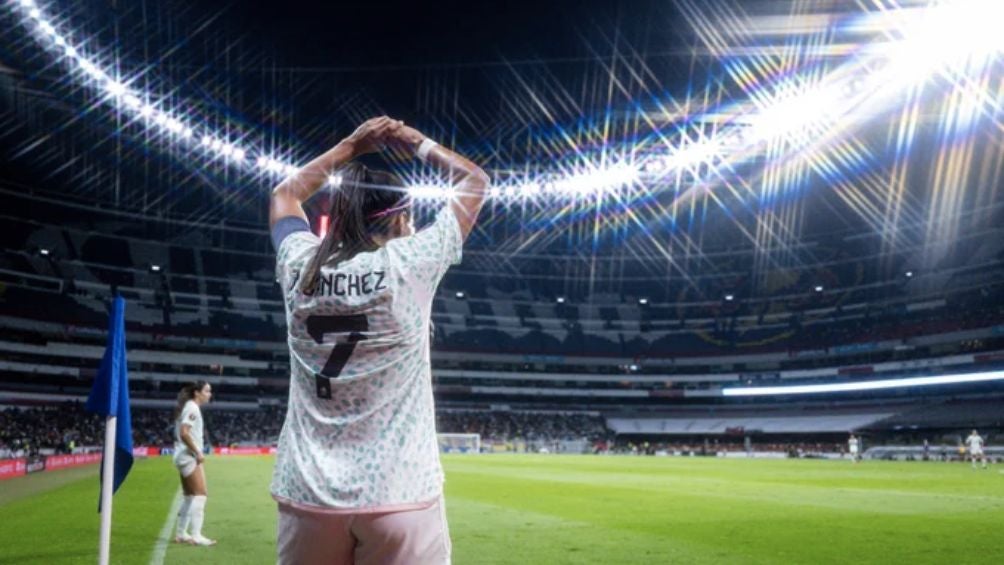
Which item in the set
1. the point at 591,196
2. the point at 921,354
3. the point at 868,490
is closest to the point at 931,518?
the point at 868,490

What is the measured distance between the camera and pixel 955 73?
3806 cm

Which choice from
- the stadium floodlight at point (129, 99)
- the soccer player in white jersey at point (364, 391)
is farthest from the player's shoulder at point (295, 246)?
the stadium floodlight at point (129, 99)

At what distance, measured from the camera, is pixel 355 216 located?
2.52 metres

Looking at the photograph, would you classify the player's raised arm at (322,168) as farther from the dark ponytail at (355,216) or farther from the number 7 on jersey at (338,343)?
the number 7 on jersey at (338,343)

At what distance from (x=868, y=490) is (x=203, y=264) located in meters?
75.4

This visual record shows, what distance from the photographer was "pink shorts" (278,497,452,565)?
87.2 inches

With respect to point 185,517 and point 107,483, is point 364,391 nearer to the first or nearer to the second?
point 107,483

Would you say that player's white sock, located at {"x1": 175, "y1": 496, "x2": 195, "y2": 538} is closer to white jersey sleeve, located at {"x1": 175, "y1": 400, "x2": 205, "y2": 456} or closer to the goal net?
white jersey sleeve, located at {"x1": 175, "y1": 400, "x2": 205, "y2": 456}

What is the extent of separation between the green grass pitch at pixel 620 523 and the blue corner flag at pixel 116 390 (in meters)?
2.44

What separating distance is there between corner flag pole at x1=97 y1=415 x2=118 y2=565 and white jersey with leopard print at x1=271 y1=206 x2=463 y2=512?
442cm

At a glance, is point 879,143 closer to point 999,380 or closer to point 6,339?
point 999,380

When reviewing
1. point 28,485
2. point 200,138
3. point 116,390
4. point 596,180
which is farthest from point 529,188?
point 116,390

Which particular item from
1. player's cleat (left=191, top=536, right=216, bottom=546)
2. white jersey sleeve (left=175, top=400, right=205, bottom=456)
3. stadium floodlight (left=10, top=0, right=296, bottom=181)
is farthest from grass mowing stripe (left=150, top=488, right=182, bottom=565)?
stadium floodlight (left=10, top=0, right=296, bottom=181)

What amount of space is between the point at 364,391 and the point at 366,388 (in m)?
0.01
